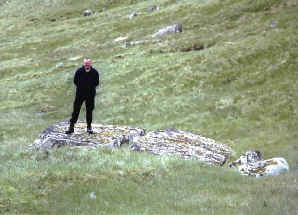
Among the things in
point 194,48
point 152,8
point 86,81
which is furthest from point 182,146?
point 152,8

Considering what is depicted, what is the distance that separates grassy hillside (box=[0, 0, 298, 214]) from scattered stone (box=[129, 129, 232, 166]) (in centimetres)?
198

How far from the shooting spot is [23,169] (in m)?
15.6

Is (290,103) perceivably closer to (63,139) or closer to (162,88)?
(162,88)

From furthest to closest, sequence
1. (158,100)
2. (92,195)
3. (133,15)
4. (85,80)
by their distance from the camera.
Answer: (133,15)
(158,100)
(85,80)
(92,195)

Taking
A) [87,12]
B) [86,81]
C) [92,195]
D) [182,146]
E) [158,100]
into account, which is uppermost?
[87,12]

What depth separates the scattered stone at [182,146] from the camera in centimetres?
2133

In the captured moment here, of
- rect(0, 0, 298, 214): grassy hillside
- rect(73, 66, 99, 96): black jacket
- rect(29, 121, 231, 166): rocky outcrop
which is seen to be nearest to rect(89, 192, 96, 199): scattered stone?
rect(0, 0, 298, 214): grassy hillside

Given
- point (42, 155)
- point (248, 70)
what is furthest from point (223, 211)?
point (248, 70)

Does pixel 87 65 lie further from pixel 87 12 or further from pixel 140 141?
pixel 87 12

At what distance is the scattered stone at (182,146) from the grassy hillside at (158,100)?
6.51 ft

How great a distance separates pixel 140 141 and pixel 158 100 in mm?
19492

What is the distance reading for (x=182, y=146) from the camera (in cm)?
2273

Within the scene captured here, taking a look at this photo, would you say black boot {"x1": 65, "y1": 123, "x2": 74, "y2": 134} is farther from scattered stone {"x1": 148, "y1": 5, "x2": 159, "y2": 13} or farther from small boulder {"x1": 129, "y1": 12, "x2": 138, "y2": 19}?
scattered stone {"x1": 148, "y1": 5, "x2": 159, "y2": 13}

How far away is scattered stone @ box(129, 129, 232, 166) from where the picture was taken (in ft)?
70.0
